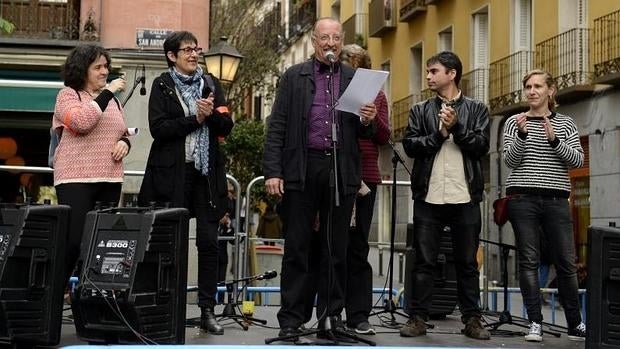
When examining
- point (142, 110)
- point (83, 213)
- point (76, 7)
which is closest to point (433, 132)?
point (83, 213)

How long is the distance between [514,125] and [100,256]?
2.90 metres

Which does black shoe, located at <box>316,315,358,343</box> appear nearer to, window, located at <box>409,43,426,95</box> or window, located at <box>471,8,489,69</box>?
window, located at <box>471,8,489,69</box>

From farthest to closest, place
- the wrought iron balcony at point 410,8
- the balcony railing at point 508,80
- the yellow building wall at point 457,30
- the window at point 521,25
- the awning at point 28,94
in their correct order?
the wrought iron balcony at point 410,8, the window at point 521,25, the balcony railing at point 508,80, the yellow building wall at point 457,30, the awning at point 28,94

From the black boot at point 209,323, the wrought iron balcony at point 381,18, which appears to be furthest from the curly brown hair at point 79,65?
the wrought iron balcony at point 381,18

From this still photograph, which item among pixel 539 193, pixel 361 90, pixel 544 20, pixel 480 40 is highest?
pixel 480 40

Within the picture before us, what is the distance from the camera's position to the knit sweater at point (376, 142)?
277 inches

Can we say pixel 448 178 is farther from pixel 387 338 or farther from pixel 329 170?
pixel 387 338

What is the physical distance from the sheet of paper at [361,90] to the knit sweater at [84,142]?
150cm

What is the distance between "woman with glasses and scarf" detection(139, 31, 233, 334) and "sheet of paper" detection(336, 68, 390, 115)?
37.8 inches

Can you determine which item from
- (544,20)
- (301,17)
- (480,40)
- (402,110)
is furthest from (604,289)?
(301,17)

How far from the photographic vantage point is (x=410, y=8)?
30141mm

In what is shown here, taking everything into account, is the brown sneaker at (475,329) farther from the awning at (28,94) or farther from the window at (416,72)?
the window at (416,72)

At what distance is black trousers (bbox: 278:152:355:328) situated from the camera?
670 cm

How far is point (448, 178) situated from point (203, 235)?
63.2 inches
